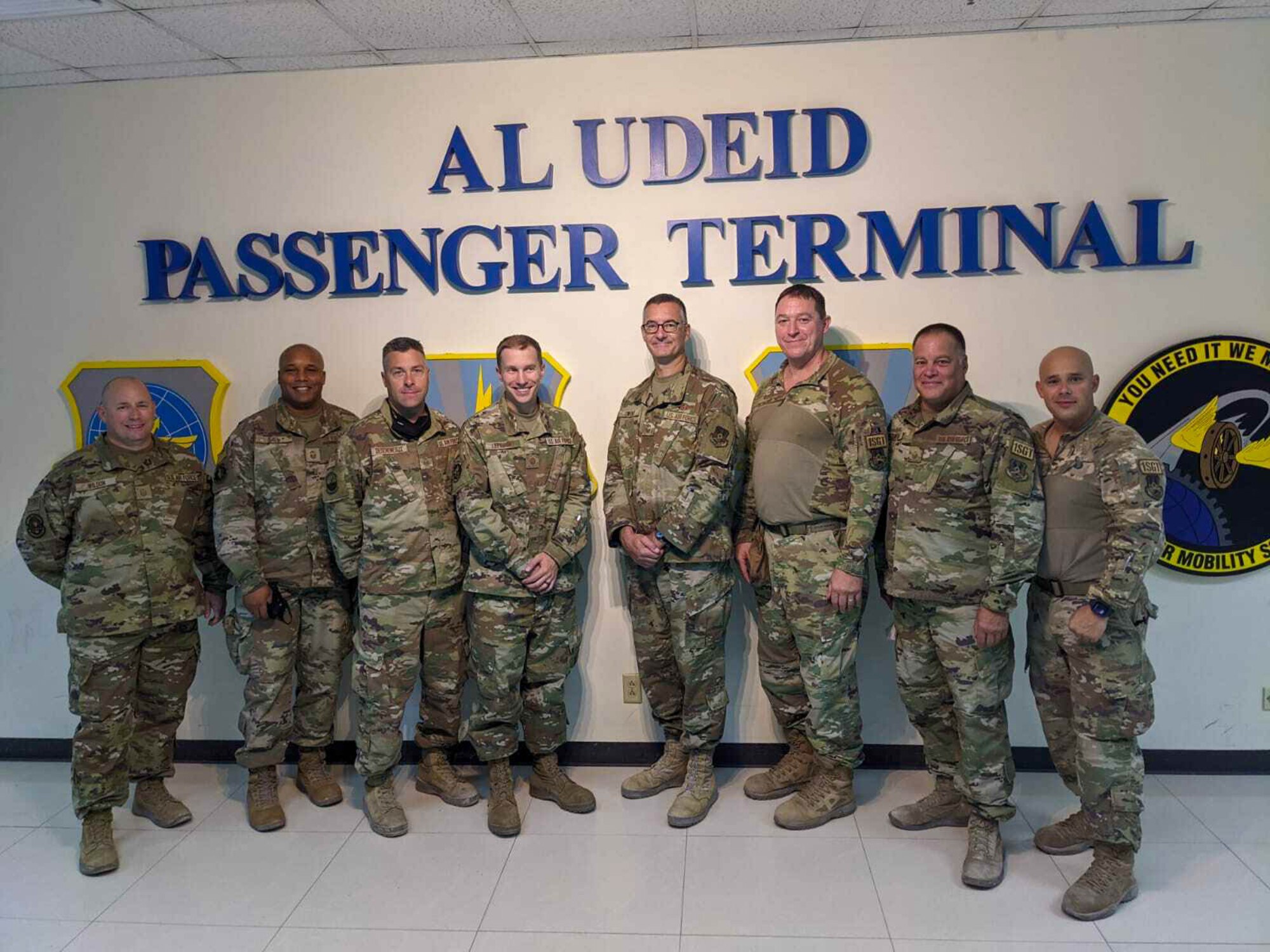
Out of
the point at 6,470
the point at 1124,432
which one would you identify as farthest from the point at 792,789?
the point at 6,470

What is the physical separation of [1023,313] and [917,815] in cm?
191

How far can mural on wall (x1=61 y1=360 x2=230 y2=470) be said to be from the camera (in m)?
Answer: 3.66

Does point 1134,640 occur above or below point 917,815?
above

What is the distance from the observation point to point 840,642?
309cm

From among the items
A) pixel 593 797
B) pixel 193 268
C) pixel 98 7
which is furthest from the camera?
pixel 193 268

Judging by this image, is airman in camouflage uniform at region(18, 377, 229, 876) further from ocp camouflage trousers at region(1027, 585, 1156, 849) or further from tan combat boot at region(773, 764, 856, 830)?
ocp camouflage trousers at region(1027, 585, 1156, 849)

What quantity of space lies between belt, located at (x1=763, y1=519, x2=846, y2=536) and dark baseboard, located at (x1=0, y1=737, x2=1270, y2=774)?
41.8 inches

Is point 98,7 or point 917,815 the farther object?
point 917,815

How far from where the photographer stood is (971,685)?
2.81 meters

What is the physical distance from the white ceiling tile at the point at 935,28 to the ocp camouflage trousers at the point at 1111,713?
2090mm

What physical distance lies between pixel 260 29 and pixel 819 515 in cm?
260

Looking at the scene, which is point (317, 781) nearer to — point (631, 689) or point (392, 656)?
point (392, 656)

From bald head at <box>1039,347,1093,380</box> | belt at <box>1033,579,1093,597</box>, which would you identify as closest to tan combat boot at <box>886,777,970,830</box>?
belt at <box>1033,579,1093,597</box>

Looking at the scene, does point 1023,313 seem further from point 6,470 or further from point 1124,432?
point 6,470
